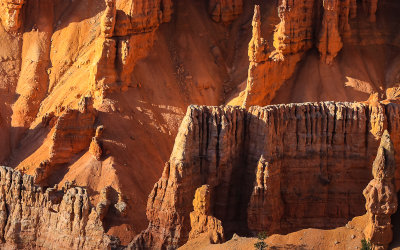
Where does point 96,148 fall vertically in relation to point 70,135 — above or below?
below

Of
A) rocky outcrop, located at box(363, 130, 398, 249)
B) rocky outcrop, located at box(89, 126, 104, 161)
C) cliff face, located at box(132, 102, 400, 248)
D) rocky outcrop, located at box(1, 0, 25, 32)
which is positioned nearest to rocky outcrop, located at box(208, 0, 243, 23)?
rocky outcrop, located at box(1, 0, 25, 32)

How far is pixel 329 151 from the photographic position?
5556cm

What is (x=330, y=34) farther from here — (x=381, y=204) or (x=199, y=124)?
(x=381, y=204)

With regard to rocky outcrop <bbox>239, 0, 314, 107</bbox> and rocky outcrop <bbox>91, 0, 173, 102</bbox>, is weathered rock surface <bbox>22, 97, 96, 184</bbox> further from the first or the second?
rocky outcrop <bbox>239, 0, 314, 107</bbox>

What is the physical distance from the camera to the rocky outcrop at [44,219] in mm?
50219

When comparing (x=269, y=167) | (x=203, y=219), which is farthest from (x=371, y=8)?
(x=203, y=219)

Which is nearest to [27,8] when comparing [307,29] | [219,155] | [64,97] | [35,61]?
[35,61]

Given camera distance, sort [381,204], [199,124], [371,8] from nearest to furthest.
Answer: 1. [381,204]
2. [199,124]
3. [371,8]

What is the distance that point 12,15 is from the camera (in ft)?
256

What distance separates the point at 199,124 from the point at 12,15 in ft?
90.0

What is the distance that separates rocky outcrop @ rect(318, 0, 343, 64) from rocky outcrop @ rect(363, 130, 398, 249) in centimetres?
2235

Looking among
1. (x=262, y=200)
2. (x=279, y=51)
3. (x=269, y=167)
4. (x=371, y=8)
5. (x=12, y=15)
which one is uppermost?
(x=12, y=15)

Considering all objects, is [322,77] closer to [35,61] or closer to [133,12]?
[133,12]

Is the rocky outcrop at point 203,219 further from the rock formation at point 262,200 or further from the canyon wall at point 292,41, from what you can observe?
the canyon wall at point 292,41
